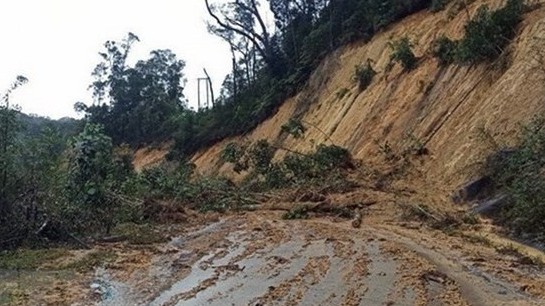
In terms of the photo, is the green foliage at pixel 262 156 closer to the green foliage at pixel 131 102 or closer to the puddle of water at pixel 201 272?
the puddle of water at pixel 201 272

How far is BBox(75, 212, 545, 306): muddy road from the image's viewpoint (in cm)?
785

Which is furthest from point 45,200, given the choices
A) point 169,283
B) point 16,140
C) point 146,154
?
point 146,154

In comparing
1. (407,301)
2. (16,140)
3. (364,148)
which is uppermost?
(16,140)

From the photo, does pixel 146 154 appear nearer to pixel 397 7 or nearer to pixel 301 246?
pixel 397 7

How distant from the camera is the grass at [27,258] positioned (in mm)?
10914

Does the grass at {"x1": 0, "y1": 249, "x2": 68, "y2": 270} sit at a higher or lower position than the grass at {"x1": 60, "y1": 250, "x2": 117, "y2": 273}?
higher

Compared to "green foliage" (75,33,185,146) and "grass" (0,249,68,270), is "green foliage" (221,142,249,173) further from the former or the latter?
"green foliage" (75,33,185,146)

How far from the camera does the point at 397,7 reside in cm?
2806

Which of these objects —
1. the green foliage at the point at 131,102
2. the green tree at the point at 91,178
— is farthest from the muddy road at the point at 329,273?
the green foliage at the point at 131,102

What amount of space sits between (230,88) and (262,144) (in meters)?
31.5

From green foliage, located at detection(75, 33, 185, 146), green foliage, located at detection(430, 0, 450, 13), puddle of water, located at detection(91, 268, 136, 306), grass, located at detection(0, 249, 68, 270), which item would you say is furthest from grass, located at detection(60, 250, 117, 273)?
green foliage, located at detection(75, 33, 185, 146)

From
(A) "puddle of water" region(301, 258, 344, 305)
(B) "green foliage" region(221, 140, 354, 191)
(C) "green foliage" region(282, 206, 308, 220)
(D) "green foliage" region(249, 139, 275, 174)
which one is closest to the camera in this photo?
(A) "puddle of water" region(301, 258, 344, 305)

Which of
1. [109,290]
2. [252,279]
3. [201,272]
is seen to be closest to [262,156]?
[201,272]

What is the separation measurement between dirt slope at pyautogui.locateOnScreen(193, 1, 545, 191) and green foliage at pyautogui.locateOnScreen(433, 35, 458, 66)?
0.98 ft
